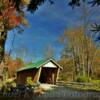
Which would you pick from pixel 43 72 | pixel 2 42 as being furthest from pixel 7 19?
pixel 43 72

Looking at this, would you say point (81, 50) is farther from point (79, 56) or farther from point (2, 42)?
point (2, 42)

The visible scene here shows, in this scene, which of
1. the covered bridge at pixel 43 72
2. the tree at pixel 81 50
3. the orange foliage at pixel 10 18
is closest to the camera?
the orange foliage at pixel 10 18

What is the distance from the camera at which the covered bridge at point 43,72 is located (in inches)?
1537

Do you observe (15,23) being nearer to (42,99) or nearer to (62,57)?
(42,99)

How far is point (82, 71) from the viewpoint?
67.3 meters

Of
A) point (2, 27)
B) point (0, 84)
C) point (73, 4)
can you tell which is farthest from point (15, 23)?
point (73, 4)

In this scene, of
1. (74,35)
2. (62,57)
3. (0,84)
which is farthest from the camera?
(62,57)

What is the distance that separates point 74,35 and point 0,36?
139 ft

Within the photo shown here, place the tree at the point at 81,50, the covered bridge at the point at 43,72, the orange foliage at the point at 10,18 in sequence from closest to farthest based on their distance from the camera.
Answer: the orange foliage at the point at 10,18 < the covered bridge at the point at 43,72 < the tree at the point at 81,50

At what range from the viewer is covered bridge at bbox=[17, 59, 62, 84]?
39.0 m

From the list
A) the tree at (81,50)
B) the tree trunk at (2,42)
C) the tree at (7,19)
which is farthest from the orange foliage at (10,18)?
the tree at (81,50)

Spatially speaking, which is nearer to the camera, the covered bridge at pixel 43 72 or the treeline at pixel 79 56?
the covered bridge at pixel 43 72

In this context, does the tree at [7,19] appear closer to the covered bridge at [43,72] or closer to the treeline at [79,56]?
the covered bridge at [43,72]

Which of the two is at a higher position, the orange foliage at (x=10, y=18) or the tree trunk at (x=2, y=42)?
the orange foliage at (x=10, y=18)
